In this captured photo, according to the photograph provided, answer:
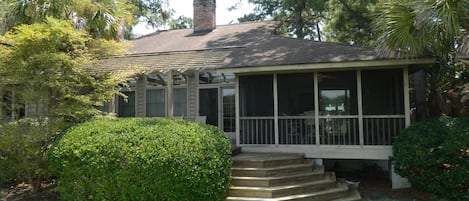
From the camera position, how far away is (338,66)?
8.49 metres

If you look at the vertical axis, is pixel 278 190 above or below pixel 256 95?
below

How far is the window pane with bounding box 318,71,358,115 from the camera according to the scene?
32.5 feet

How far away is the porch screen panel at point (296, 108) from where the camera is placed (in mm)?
9539

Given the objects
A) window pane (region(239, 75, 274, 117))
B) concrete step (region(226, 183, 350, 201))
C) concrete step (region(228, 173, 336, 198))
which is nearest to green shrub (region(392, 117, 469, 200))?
concrete step (region(226, 183, 350, 201))

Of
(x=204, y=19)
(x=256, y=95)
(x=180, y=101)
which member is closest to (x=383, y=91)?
(x=256, y=95)

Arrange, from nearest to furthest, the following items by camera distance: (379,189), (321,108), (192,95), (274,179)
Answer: (274,179), (379,189), (321,108), (192,95)

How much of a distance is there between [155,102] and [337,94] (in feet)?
21.6

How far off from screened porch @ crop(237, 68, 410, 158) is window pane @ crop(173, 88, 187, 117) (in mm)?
2853

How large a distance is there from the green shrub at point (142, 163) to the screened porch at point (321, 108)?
118 inches

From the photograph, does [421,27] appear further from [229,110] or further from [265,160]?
[229,110]

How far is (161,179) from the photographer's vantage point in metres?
6.29

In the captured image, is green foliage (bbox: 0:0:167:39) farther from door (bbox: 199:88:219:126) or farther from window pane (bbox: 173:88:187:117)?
door (bbox: 199:88:219:126)

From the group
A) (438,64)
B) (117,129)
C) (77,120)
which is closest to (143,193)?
(117,129)

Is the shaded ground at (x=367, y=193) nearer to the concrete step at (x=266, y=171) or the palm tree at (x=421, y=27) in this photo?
the concrete step at (x=266, y=171)
